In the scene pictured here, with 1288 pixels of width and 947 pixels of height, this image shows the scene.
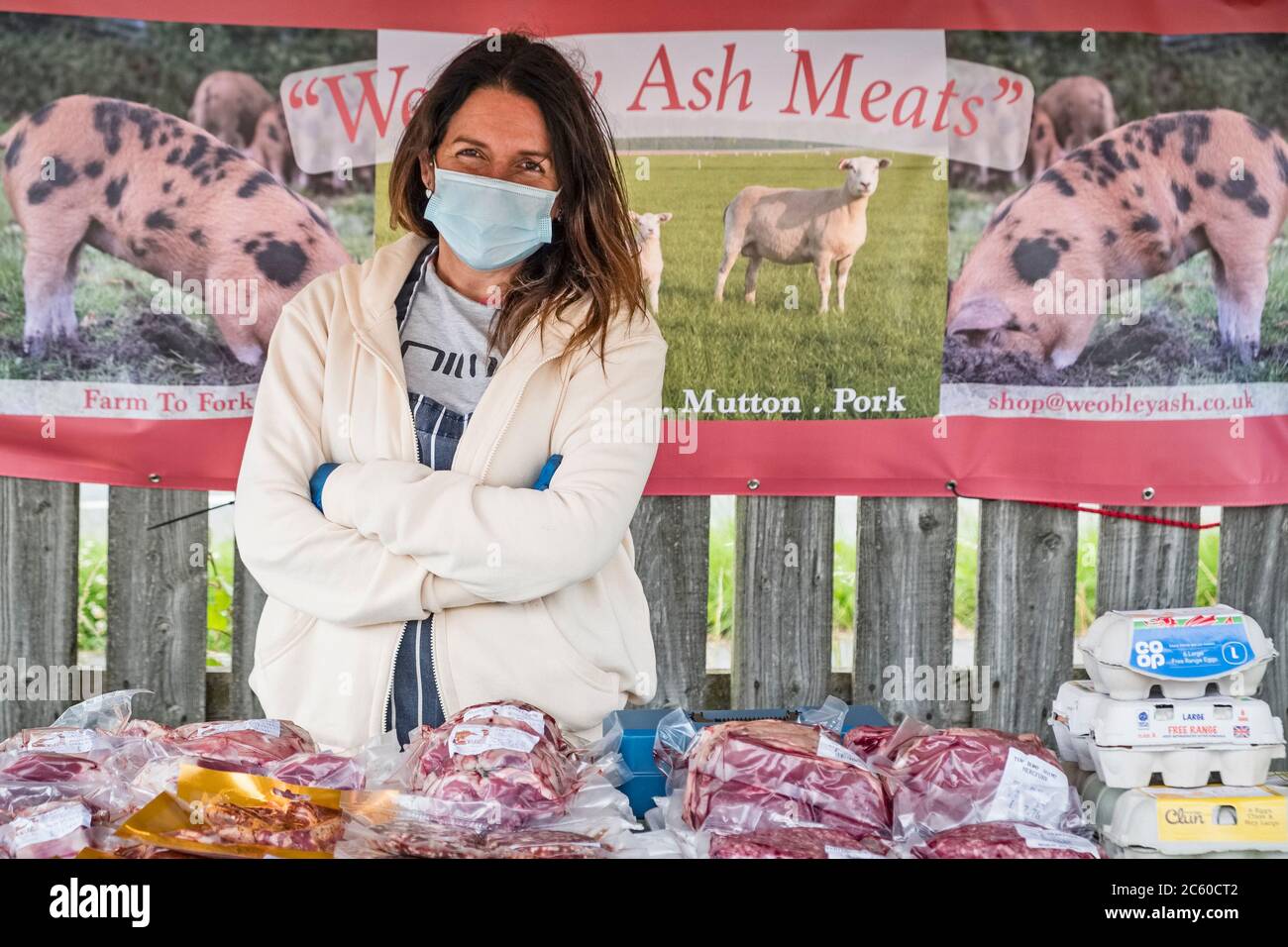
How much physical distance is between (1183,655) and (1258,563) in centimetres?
A: 249

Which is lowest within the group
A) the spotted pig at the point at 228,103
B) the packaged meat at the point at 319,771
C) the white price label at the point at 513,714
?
the packaged meat at the point at 319,771

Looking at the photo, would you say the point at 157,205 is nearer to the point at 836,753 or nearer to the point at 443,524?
the point at 443,524

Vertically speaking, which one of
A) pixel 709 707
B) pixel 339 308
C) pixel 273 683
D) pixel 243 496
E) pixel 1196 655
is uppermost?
pixel 339 308

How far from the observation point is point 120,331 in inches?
155

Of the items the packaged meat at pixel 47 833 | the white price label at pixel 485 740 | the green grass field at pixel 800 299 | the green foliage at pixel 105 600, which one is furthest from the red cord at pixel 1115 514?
the packaged meat at pixel 47 833

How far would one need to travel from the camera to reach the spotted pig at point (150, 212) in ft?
12.7

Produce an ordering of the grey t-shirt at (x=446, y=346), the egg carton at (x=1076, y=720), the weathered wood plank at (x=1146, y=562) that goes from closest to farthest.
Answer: the egg carton at (x=1076, y=720) < the grey t-shirt at (x=446, y=346) < the weathered wood plank at (x=1146, y=562)

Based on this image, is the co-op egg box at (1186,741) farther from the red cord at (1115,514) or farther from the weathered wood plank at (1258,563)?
the weathered wood plank at (1258,563)

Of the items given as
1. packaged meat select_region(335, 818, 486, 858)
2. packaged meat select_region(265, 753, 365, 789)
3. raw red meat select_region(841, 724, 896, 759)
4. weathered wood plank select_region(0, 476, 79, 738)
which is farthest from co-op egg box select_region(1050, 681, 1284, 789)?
weathered wood plank select_region(0, 476, 79, 738)

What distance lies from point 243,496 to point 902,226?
2.18 meters

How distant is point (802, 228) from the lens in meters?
3.98
